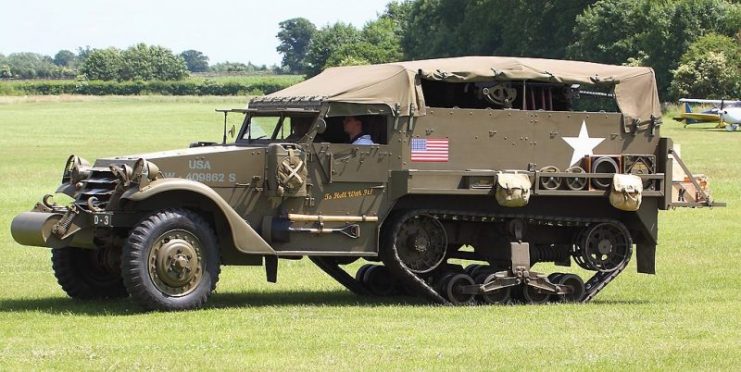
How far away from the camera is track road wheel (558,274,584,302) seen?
17031mm

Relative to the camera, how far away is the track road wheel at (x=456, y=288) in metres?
16.5

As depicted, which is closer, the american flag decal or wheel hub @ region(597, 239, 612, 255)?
the american flag decal

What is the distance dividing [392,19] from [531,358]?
595 feet

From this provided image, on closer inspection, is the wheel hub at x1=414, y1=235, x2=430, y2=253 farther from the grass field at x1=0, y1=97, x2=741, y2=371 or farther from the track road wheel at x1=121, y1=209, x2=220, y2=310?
the track road wheel at x1=121, y1=209, x2=220, y2=310

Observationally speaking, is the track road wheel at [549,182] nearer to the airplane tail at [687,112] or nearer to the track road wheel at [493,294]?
the track road wheel at [493,294]

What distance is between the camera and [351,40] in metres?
161

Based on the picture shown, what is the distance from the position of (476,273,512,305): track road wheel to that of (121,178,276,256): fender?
95.1 inches

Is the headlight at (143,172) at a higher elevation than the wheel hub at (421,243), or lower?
higher

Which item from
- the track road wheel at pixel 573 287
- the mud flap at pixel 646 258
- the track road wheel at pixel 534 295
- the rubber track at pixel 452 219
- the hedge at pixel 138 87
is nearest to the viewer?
the rubber track at pixel 452 219

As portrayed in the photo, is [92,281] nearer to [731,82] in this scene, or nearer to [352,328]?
[352,328]

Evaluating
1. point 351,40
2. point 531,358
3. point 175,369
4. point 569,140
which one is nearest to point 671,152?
point 569,140

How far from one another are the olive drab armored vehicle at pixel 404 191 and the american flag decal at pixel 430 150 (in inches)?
0.6

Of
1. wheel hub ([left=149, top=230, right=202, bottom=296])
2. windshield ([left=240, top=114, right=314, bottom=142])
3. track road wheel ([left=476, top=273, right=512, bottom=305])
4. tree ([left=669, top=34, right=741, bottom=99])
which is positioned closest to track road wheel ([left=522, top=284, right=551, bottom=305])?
track road wheel ([left=476, top=273, right=512, bottom=305])

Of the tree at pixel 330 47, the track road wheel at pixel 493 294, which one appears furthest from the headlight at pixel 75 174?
the tree at pixel 330 47
